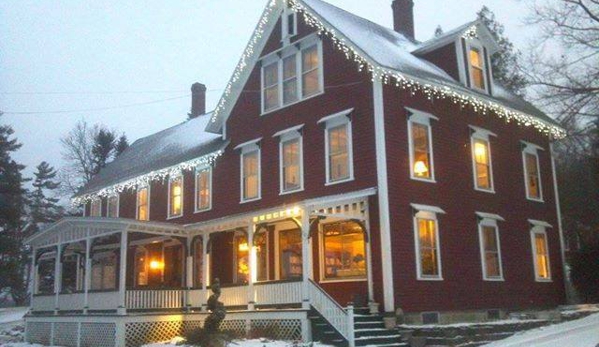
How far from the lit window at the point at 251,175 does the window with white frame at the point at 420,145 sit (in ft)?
18.2

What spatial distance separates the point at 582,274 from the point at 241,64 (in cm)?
1430

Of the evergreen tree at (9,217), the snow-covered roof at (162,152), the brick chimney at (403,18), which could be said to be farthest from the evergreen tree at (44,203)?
the brick chimney at (403,18)

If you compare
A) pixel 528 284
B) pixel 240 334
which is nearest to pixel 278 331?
pixel 240 334

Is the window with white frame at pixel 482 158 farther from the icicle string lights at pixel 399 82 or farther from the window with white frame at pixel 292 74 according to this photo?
the window with white frame at pixel 292 74

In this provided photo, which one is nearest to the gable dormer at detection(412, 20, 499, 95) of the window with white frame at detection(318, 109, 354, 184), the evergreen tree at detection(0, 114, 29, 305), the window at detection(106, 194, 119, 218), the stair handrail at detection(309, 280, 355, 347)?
the window with white frame at detection(318, 109, 354, 184)

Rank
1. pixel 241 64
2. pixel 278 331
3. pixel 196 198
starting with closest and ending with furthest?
1. pixel 278 331
2. pixel 241 64
3. pixel 196 198

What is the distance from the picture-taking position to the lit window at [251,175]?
20531mm

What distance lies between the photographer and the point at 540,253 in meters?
21.0

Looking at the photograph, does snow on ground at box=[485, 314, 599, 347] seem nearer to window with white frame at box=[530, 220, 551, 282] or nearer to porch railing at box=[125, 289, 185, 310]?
window with white frame at box=[530, 220, 551, 282]

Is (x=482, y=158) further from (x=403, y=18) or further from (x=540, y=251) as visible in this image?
(x=403, y=18)

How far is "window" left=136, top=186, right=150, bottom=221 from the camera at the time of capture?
86.5 ft

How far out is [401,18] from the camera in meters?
24.3

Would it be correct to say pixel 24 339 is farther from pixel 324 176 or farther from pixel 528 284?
pixel 528 284

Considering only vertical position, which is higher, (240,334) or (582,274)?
(582,274)
